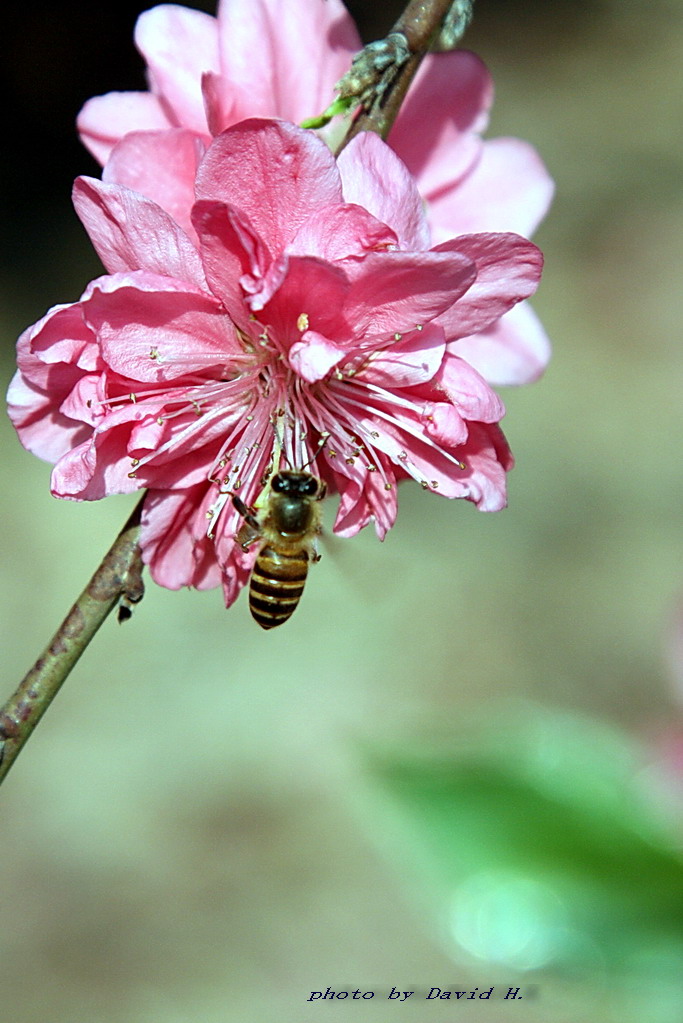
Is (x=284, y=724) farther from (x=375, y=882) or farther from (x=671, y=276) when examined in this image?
(x=671, y=276)

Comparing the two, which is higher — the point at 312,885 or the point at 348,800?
the point at 348,800

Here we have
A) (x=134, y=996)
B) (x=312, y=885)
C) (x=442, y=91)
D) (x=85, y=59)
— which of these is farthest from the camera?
(x=85, y=59)

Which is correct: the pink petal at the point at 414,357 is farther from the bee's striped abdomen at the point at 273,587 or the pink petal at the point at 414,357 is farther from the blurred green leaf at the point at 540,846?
the blurred green leaf at the point at 540,846

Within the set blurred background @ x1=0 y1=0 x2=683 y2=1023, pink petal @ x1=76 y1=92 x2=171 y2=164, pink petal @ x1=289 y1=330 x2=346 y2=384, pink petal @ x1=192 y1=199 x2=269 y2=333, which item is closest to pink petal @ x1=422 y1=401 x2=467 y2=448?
pink petal @ x1=289 y1=330 x2=346 y2=384

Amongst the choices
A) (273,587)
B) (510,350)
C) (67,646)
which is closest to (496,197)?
(510,350)

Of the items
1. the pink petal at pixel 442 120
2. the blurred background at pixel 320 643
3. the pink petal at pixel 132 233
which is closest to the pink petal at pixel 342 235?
the pink petal at pixel 132 233

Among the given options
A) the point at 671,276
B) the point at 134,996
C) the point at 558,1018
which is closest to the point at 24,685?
the point at 134,996
